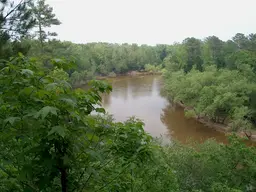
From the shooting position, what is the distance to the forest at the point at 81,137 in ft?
4.70

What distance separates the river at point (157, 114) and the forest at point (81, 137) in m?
1.52

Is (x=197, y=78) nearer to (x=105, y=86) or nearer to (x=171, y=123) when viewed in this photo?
(x=171, y=123)

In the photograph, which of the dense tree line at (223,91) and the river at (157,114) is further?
the dense tree line at (223,91)

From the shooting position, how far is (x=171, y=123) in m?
18.3

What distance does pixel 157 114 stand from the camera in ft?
66.7

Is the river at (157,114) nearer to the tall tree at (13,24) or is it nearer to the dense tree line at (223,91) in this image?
the dense tree line at (223,91)

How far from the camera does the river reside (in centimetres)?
1589

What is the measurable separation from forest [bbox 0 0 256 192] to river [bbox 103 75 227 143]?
4.99ft

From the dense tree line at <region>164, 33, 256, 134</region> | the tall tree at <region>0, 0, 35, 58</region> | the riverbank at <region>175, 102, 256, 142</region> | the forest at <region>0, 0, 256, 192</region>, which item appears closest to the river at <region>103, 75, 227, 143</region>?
the riverbank at <region>175, 102, 256, 142</region>

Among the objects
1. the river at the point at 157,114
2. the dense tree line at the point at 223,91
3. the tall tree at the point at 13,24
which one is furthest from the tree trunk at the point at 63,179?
the dense tree line at the point at 223,91

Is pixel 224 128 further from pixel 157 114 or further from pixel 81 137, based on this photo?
pixel 81 137

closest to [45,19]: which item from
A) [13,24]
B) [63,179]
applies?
[13,24]

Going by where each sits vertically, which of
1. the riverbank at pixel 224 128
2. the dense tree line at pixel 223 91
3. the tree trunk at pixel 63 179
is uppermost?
the tree trunk at pixel 63 179

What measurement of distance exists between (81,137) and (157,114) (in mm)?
19052
